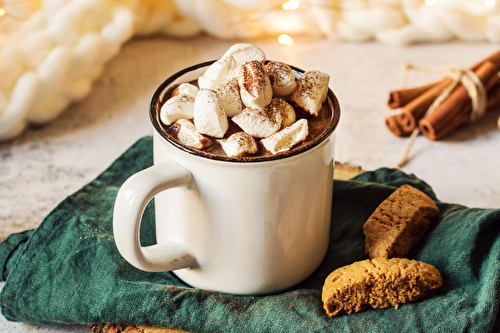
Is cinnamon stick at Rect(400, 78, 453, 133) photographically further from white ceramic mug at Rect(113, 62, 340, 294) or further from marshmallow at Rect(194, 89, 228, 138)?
marshmallow at Rect(194, 89, 228, 138)

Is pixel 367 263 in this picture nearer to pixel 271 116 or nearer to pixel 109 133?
pixel 271 116

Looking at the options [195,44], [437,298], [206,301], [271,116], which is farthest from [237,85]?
[195,44]

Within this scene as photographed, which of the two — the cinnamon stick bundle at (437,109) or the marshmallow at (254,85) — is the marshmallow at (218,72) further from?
the cinnamon stick bundle at (437,109)

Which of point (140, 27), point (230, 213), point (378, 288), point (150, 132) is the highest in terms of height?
point (230, 213)

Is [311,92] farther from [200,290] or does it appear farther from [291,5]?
[291,5]

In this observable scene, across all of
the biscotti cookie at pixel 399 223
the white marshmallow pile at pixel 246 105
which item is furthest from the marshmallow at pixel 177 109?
the biscotti cookie at pixel 399 223

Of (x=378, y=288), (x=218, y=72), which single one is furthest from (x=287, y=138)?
(x=378, y=288)

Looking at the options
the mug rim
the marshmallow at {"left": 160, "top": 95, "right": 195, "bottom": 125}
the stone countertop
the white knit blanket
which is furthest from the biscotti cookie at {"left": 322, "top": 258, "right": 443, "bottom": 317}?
the white knit blanket
